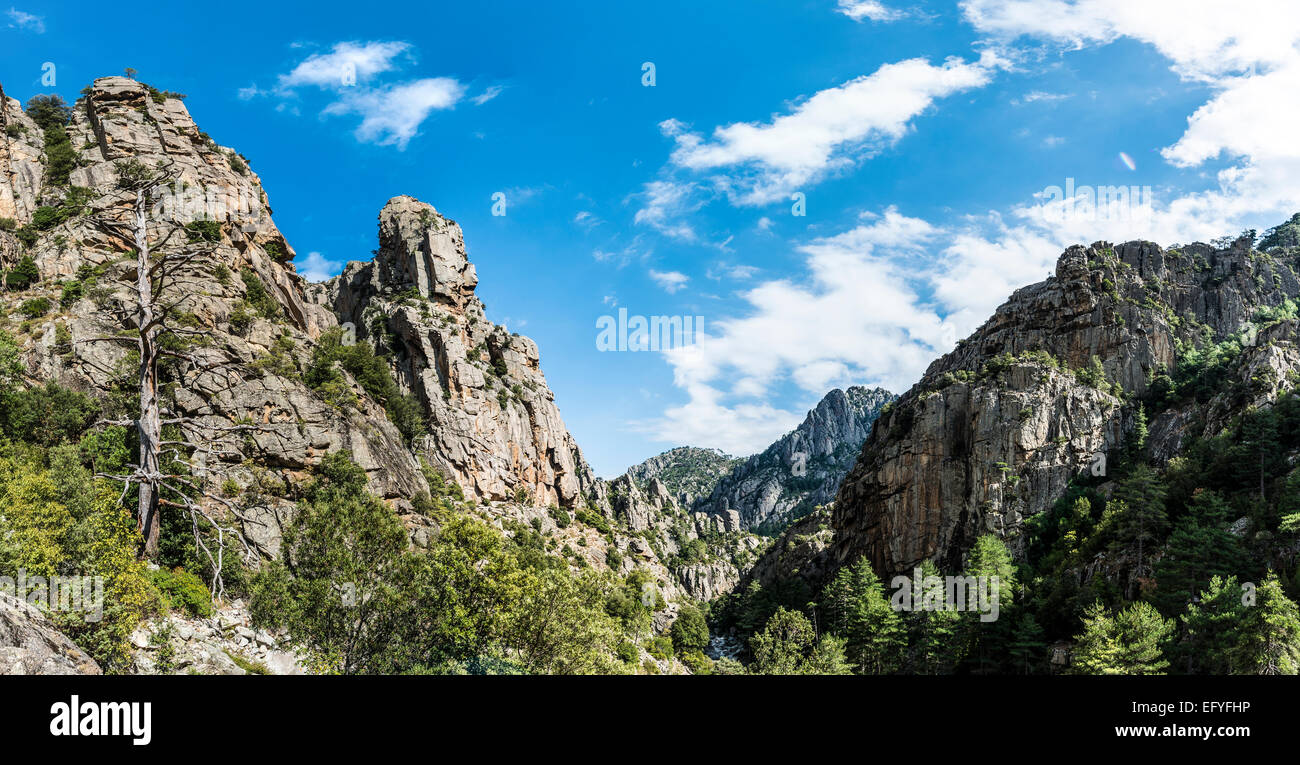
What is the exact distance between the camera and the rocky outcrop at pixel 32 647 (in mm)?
9805

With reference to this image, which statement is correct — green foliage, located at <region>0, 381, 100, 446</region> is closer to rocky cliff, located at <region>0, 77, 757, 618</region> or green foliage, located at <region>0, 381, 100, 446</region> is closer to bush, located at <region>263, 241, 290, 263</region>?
rocky cliff, located at <region>0, 77, 757, 618</region>

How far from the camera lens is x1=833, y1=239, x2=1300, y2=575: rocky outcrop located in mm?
95562

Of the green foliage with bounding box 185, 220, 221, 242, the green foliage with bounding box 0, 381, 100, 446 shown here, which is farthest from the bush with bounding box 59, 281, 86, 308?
the green foliage with bounding box 0, 381, 100, 446

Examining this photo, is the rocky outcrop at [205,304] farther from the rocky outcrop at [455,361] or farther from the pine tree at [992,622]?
the pine tree at [992,622]

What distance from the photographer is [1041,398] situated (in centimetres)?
9888

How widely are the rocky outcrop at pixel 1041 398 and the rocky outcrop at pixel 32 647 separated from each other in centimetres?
10165

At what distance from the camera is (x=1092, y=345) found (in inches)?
4262

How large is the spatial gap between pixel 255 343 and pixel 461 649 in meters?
38.3

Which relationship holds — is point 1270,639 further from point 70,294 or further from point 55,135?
point 55,135

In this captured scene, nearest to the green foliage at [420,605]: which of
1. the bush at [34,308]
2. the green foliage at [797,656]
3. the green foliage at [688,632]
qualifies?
the green foliage at [797,656]

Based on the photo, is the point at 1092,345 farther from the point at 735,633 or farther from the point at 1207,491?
the point at 735,633

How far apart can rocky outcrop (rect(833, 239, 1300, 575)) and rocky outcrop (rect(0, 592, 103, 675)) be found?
10165cm

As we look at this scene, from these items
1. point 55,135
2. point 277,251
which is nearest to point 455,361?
point 277,251
